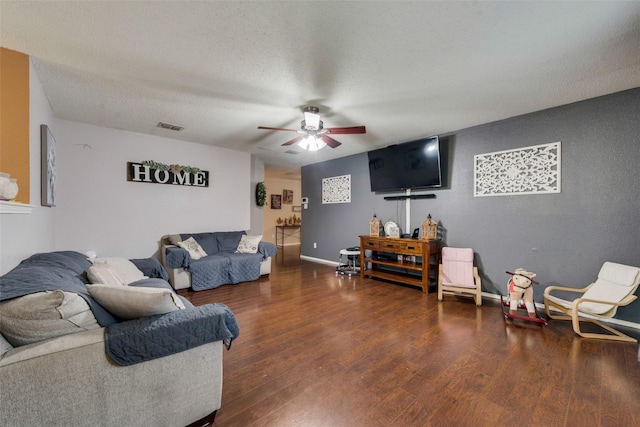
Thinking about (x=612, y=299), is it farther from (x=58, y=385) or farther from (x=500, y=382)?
(x=58, y=385)

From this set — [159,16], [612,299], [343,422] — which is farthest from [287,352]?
[612,299]

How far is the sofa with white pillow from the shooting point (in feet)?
12.6

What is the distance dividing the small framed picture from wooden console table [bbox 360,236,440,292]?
15.5ft

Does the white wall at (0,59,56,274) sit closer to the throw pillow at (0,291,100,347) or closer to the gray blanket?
the throw pillow at (0,291,100,347)

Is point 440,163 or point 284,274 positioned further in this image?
point 284,274

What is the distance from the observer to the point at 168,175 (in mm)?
4492

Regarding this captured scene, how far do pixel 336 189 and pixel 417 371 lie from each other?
4300 mm

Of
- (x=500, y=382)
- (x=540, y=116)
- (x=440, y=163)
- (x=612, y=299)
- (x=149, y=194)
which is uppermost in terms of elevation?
(x=540, y=116)

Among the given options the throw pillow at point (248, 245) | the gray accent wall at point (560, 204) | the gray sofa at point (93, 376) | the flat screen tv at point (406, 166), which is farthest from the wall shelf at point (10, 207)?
the flat screen tv at point (406, 166)

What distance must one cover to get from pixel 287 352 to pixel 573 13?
3159 millimetres

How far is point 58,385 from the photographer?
1.06 m

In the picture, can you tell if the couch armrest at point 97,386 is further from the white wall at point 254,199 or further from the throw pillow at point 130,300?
the white wall at point 254,199

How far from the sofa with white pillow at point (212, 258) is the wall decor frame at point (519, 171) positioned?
142 inches

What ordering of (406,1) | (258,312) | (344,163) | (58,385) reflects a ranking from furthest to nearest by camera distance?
1. (344,163)
2. (258,312)
3. (406,1)
4. (58,385)
